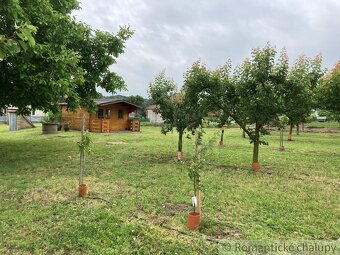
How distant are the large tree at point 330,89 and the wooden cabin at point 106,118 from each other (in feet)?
51.9

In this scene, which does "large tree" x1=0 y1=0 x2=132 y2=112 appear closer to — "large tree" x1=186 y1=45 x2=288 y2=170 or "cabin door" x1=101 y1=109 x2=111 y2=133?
"large tree" x1=186 y1=45 x2=288 y2=170

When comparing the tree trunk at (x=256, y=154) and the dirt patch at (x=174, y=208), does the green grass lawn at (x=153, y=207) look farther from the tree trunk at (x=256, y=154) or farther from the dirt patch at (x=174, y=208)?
the tree trunk at (x=256, y=154)

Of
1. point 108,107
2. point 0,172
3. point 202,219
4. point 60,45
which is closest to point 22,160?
point 0,172

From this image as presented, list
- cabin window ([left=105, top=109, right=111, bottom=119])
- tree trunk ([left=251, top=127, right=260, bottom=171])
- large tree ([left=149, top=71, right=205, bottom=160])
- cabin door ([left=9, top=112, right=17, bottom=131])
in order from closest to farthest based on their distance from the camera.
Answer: tree trunk ([left=251, top=127, right=260, bottom=171])
large tree ([left=149, top=71, right=205, bottom=160])
cabin window ([left=105, top=109, right=111, bottom=119])
cabin door ([left=9, top=112, right=17, bottom=131])

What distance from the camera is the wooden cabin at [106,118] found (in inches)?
989

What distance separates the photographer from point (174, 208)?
210 inches

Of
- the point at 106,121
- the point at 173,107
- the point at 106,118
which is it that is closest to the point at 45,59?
the point at 173,107

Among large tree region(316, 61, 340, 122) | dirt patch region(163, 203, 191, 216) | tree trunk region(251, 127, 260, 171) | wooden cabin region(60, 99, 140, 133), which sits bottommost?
dirt patch region(163, 203, 191, 216)

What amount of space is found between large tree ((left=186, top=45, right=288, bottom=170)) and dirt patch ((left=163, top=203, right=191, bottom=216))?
4.32 meters

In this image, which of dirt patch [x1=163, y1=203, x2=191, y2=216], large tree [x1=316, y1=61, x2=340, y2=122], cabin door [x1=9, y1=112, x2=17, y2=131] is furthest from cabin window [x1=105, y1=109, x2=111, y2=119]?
dirt patch [x1=163, y1=203, x2=191, y2=216]

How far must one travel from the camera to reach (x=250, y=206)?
5.53 m

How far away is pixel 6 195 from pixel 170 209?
130 inches

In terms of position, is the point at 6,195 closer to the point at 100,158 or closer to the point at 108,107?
the point at 100,158

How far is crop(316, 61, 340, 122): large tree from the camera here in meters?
12.4
